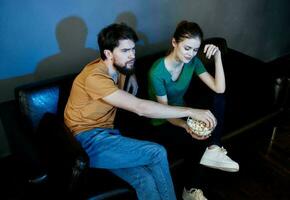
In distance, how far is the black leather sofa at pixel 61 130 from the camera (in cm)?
163

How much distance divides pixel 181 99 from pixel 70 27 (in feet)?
2.88

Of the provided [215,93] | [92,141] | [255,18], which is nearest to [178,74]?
[215,93]

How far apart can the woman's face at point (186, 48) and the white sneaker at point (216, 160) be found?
0.59 m

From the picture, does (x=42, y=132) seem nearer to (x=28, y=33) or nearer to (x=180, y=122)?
(x=28, y=33)

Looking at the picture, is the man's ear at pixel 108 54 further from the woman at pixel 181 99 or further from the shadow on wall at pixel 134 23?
the shadow on wall at pixel 134 23

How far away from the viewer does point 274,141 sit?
109 inches

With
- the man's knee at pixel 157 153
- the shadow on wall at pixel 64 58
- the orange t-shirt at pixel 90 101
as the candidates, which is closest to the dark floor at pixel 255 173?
the man's knee at pixel 157 153

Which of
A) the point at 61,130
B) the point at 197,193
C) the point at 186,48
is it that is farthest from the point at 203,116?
the point at 61,130

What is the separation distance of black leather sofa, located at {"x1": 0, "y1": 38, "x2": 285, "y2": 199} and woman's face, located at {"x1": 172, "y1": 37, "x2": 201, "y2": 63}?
0.34m

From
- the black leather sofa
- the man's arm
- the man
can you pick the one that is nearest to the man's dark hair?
the man

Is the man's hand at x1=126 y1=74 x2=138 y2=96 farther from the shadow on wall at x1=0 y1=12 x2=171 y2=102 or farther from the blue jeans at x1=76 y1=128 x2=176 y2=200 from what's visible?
the shadow on wall at x1=0 y1=12 x2=171 y2=102

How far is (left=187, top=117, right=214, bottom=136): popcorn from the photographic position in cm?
185

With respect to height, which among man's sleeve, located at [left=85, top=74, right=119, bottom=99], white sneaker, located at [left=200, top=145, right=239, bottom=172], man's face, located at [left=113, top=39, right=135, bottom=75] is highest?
man's face, located at [left=113, top=39, right=135, bottom=75]

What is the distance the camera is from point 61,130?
1.80 m
